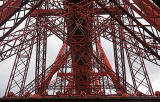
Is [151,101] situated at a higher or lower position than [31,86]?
lower

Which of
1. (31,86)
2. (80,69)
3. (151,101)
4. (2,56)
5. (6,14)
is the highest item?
(6,14)

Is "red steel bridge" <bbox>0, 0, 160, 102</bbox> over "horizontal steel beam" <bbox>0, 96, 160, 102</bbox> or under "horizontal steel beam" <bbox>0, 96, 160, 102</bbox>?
over

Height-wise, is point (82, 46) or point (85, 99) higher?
point (82, 46)

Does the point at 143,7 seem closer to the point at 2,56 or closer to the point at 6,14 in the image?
the point at 6,14

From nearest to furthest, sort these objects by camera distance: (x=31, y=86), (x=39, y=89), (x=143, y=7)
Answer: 1. (x=143, y=7)
2. (x=39, y=89)
3. (x=31, y=86)

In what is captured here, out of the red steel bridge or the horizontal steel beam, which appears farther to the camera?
the red steel bridge

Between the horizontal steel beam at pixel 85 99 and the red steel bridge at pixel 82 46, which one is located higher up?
the red steel bridge at pixel 82 46

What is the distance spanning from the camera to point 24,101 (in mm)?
7078

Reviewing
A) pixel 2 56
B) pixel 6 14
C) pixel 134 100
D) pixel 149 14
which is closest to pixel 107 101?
pixel 134 100

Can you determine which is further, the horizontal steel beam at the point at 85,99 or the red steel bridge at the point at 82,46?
the red steel bridge at the point at 82,46

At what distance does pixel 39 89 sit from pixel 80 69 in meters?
3.68

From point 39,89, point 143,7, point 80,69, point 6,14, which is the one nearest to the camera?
point 6,14

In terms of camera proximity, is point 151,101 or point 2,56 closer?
point 151,101

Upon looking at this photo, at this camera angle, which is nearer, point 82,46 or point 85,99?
point 85,99
